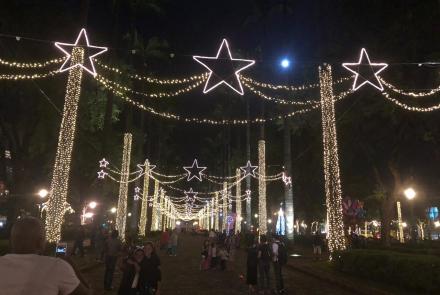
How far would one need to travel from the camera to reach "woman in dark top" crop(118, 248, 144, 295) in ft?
26.1

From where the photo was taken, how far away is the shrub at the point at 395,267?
12.3m

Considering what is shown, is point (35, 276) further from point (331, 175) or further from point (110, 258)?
point (331, 175)

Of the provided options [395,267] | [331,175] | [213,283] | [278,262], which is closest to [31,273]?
[278,262]

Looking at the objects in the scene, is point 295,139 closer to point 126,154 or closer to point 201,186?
point 126,154

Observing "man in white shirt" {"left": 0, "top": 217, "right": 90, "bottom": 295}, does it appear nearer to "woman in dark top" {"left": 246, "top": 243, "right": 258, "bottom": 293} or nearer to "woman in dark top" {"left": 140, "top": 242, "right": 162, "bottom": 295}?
"woman in dark top" {"left": 140, "top": 242, "right": 162, "bottom": 295}

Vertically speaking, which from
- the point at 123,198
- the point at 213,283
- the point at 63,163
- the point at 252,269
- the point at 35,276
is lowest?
the point at 213,283

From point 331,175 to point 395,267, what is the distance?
21.4 feet

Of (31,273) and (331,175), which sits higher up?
(331,175)

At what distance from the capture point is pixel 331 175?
65.8ft

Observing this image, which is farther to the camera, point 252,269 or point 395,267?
point 395,267

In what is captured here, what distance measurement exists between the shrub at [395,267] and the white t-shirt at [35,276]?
1185 cm

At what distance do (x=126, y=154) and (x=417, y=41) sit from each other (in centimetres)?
1951

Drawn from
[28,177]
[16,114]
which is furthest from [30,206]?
[16,114]

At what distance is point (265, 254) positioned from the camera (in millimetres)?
13797
